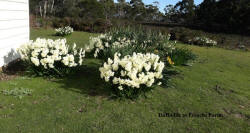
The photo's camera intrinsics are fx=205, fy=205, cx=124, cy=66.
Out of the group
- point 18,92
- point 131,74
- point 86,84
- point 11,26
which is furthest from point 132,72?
point 11,26

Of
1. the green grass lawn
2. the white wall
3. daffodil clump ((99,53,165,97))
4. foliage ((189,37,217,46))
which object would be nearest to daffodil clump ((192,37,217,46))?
foliage ((189,37,217,46))

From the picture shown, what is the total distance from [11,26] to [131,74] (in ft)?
11.6

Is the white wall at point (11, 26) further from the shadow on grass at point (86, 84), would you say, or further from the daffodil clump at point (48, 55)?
the shadow on grass at point (86, 84)

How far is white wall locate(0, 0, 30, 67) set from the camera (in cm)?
463

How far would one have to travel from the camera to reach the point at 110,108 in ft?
11.4

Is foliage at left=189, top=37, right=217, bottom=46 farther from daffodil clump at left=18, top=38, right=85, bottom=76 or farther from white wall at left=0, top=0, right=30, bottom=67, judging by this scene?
white wall at left=0, top=0, right=30, bottom=67

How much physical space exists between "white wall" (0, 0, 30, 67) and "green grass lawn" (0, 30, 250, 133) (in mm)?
951

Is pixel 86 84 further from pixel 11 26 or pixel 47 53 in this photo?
pixel 11 26

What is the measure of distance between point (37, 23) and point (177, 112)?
16057 millimetres

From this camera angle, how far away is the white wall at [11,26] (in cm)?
463

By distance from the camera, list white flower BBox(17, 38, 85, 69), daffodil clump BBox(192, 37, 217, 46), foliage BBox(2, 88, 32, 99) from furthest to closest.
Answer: daffodil clump BBox(192, 37, 217, 46) → white flower BBox(17, 38, 85, 69) → foliage BBox(2, 88, 32, 99)

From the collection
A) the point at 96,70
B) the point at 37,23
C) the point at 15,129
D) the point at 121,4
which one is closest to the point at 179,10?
the point at 121,4

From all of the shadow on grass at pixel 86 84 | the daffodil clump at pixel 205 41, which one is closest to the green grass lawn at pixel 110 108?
the shadow on grass at pixel 86 84

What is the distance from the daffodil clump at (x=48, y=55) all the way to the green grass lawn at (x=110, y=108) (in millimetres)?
351
